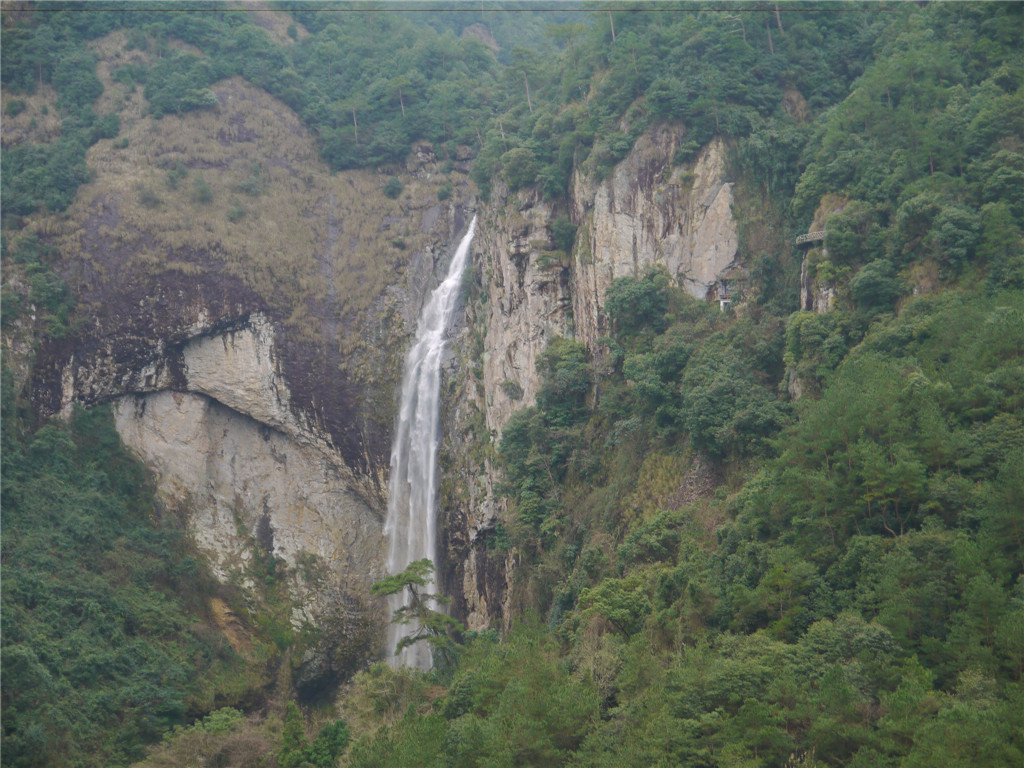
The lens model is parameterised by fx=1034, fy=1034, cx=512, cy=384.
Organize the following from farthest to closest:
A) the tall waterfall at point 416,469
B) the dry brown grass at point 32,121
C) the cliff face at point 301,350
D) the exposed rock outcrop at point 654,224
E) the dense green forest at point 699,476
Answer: the dry brown grass at point 32,121
the tall waterfall at point 416,469
the cliff face at point 301,350
the exposed rock outcrop at point 654,224
the dense green forest at point 699,476

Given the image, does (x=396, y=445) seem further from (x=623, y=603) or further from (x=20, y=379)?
(x=623, y=603)

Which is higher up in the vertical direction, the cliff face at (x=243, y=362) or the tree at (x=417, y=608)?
the cliff face at (x=243, y=362)

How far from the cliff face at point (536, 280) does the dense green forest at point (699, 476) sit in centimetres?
90

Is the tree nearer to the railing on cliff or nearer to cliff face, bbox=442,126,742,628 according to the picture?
cliff face, bbox=442,126,742,628

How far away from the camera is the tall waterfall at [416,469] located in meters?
41.3

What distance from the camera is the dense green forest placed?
19.7 meters

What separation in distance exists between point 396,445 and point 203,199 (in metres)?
13.8

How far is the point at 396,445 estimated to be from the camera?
140ft

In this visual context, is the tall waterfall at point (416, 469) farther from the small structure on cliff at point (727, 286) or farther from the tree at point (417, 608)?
the small structure on cliff at point (727, 286)

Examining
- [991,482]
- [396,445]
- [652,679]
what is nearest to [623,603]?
[652,679]

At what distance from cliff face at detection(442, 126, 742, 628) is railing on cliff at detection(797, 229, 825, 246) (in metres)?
3.00

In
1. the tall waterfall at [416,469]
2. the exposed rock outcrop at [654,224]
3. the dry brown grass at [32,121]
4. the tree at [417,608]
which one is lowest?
the tree at [417,608]

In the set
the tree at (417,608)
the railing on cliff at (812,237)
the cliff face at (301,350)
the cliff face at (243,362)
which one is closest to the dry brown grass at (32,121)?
the cliff face at (243,362)

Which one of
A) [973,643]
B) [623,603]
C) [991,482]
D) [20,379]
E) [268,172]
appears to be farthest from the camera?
[268,172]
